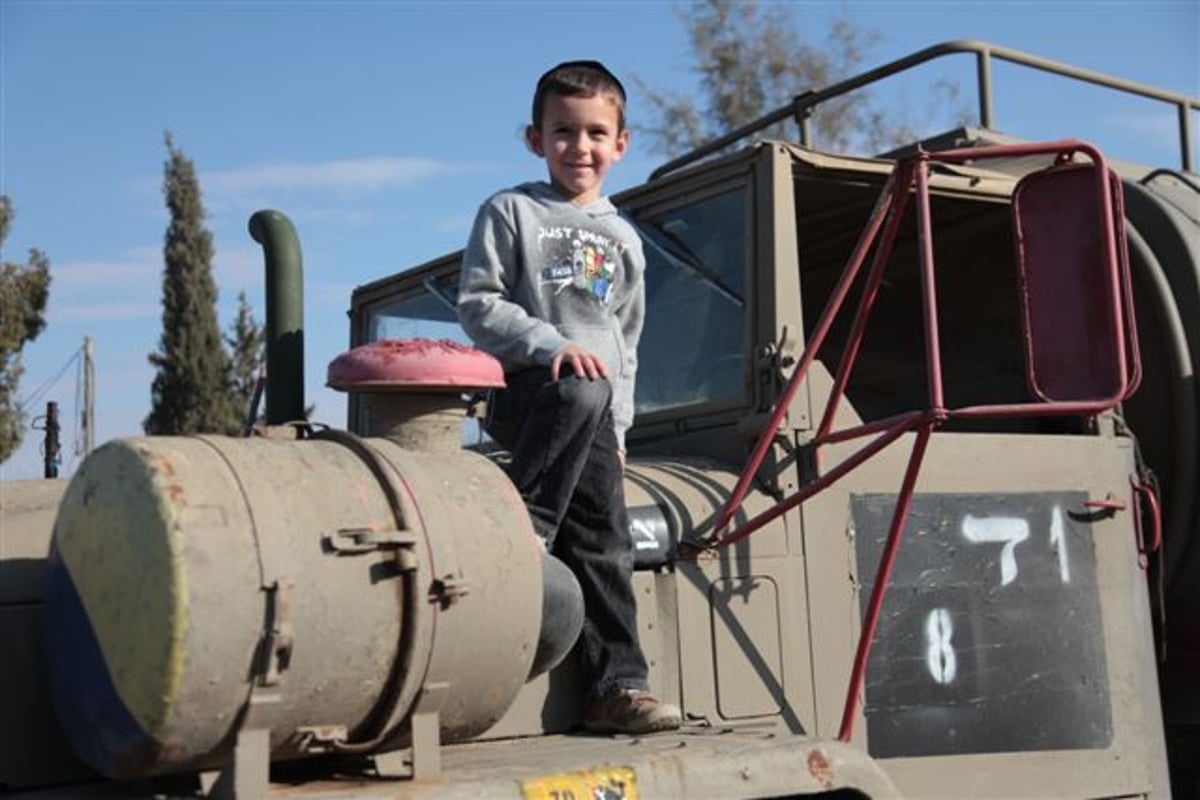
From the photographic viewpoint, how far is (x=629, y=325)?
3268mm

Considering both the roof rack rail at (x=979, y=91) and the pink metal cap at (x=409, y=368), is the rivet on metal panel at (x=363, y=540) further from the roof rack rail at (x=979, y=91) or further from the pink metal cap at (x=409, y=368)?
the roof rack rail at (x=979, y=91)

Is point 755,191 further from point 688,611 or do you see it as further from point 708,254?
point 688,611

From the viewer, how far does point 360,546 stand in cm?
232

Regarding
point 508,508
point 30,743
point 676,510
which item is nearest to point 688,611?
point 676,510

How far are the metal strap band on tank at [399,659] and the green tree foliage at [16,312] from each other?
17.2m

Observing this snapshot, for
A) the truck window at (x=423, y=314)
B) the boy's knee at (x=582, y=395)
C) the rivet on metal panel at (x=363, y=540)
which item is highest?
the truck window at (x=423, y=314)

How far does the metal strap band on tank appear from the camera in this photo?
7.72 ft

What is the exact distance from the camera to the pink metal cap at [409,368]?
8.79 ft

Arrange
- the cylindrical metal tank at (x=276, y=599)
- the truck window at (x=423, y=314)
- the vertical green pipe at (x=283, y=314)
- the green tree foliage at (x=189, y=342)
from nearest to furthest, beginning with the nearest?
the cylindrical metal tank at (x=276, y=599)
the vertical green pipe at (x=283, y=314)
the truck window at (x=423, y=314)
the green tree foliage at (x=189, y=342)

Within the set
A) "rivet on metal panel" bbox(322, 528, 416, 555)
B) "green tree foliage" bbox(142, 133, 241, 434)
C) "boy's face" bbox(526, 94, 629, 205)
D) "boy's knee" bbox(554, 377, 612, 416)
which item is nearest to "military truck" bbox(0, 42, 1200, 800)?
"rivet on metal panel" bbox(322, 528, 416, 555)

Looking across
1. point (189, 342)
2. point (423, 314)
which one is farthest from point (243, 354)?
point (423, 314)

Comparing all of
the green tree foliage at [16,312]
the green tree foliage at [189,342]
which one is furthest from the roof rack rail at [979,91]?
the green tree foliage at [189,342]

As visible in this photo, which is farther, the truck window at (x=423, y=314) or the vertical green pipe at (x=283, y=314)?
the truck window at (x=423, y=314)

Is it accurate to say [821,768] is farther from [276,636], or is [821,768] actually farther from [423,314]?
[423,314]
